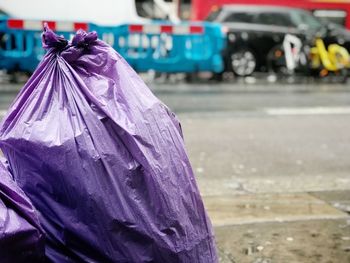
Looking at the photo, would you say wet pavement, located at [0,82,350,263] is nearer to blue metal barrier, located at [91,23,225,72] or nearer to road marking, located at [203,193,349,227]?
road marking, located at [203,193,349,227]

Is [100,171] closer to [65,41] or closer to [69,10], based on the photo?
Answer: [65,41]

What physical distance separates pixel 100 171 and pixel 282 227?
5.35 feet

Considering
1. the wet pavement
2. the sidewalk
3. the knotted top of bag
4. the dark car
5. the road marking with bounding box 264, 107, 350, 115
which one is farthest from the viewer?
the dark car

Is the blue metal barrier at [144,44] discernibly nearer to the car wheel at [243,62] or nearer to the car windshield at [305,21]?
the car wheel at [243,62]

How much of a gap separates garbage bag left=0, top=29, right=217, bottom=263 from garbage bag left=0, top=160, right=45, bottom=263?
85mm

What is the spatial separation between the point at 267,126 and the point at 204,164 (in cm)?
229

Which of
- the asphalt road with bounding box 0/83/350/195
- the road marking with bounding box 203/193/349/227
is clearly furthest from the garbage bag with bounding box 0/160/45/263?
the asphalt road with bounding box 0/83/350/195

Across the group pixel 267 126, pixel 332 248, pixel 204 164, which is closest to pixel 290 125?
pixel 267 126

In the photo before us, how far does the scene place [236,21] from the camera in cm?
1373

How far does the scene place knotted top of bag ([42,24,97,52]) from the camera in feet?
7.72

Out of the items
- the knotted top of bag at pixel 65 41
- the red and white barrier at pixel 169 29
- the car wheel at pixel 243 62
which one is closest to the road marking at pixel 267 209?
the knotted top of bag at pixel 65 41

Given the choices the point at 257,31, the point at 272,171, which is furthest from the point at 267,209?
the point at 257,31

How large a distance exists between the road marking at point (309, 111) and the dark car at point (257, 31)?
15.7 ft

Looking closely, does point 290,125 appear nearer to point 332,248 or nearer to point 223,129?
point 223,129
